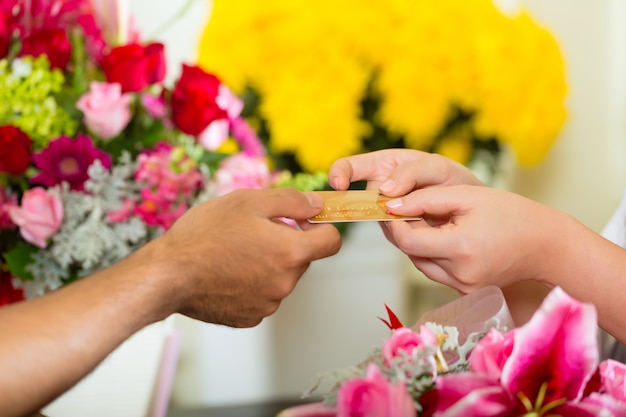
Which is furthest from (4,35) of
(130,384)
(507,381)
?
(507,381)

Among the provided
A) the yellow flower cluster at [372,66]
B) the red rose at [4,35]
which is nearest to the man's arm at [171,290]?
the red rose at [4,35]

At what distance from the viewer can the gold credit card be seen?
0.69m

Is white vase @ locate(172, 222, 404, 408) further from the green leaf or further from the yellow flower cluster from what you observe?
the green leaf

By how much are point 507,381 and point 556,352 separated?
0.03 metres

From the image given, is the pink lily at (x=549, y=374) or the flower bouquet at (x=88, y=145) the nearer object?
the pink lily at (x=549, y=374)

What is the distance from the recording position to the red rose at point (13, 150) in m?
0.83

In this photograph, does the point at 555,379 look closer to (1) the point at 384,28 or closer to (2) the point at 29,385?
(2) the point at 29,385

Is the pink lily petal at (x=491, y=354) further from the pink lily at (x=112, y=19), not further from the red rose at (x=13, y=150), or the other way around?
the pink lily at (x=112, y=19)

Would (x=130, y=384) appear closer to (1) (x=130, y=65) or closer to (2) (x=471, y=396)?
(1) (x=130, y=65)

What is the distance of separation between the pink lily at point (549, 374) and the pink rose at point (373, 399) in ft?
0.10

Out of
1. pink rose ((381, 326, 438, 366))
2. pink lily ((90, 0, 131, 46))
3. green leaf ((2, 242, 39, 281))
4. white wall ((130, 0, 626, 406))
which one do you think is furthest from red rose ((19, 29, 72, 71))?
white wall ((130, 0, 626, 406))

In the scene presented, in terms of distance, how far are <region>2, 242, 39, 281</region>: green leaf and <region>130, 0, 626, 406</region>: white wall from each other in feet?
2.00

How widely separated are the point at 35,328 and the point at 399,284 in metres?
1.08

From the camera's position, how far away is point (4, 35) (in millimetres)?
886
